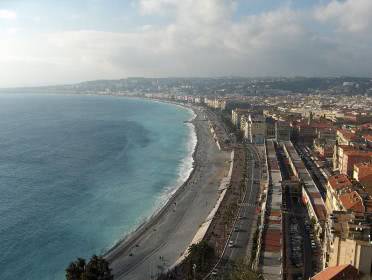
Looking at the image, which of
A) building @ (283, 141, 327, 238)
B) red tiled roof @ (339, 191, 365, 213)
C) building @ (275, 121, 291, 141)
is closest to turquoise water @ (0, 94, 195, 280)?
building @ (283, 141, 327, 238)

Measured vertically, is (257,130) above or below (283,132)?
above

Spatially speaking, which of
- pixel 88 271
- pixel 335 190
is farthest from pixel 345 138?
pixel 88 271

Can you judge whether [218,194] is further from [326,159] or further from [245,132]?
[245,132]

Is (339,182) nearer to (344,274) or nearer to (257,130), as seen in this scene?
(344,274)

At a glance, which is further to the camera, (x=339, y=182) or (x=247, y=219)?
(x=339, y=182)

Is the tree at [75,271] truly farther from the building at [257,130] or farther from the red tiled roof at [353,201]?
the building at [257,130]

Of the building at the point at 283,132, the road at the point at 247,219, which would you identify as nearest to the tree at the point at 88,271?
the road at the point at 247,219

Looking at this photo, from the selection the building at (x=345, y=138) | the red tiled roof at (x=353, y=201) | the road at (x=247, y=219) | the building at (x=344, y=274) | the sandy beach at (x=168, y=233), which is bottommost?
the sandy beach at (x=168, y=233)
